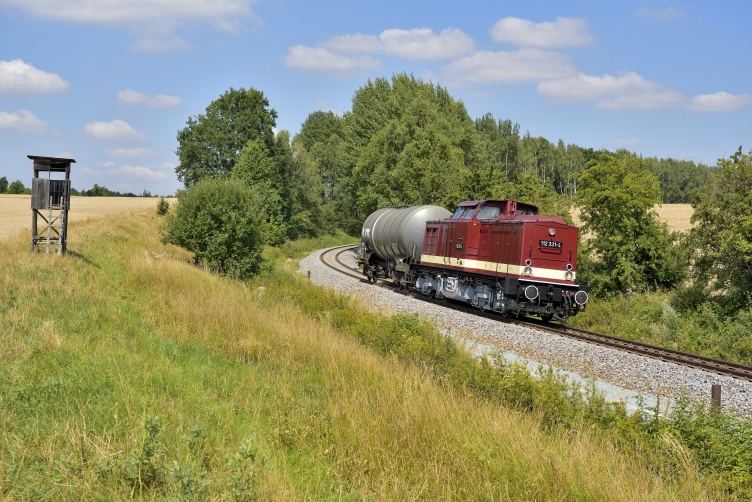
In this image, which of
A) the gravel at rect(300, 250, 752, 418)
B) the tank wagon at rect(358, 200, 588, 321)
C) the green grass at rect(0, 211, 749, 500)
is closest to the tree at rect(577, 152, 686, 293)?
the tank wagon at rect(358, 200, 588, 321)

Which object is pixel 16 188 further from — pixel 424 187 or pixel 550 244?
pixel 550 244

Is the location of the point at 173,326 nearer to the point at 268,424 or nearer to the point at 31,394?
the point at 31,394

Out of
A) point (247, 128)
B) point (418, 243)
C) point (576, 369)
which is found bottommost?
point (576, 369)

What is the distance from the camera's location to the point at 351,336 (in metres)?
13.1

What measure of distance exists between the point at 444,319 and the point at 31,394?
45.9 feet

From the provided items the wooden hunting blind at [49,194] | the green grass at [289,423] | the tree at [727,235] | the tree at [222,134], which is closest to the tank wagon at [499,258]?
the tree at [727,235]

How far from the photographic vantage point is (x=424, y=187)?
46188 millimetres

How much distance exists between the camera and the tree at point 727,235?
59.6 ft

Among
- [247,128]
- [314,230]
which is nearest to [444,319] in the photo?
[247,128]

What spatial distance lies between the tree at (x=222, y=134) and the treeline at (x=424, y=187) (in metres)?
0.10

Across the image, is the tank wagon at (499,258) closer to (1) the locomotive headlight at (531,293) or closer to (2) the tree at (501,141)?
(1) the locomotive headlight at (531,293)

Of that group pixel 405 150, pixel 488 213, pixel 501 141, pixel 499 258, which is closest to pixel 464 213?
pixel 488 213

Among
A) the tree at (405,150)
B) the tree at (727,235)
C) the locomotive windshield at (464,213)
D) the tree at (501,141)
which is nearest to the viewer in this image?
the tree at (727,235)

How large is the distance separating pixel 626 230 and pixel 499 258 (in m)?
7.90
